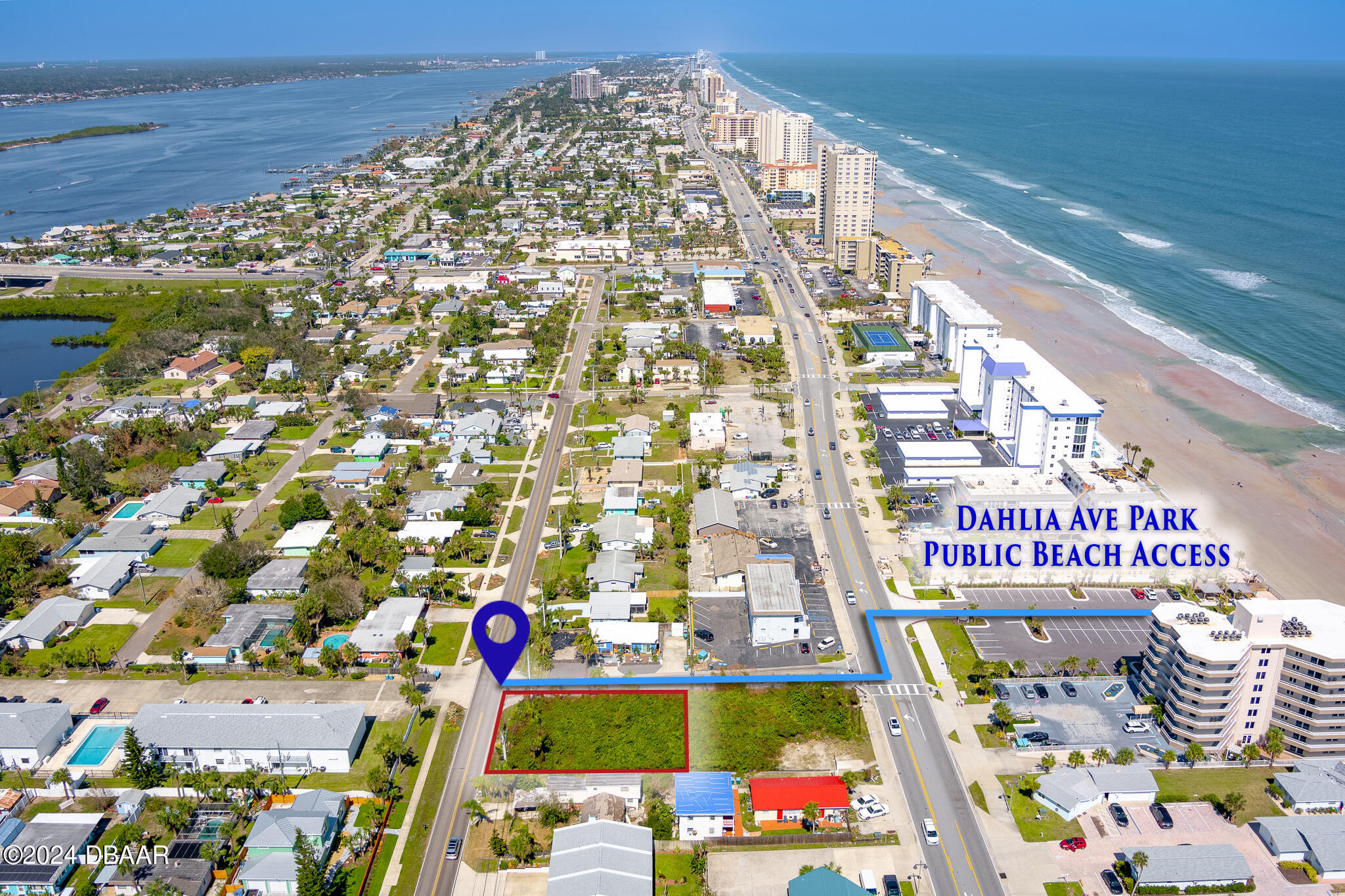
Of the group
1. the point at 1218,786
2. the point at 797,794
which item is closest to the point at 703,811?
the point at 797,794

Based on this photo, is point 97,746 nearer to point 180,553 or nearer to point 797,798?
point 180,553

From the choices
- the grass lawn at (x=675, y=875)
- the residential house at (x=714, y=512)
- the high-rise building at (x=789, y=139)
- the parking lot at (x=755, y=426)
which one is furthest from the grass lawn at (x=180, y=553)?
the high-rise building at (x=789, y=139)

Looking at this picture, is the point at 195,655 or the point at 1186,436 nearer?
the point at 195,655

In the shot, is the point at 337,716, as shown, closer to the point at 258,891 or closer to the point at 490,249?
the point at 258,891

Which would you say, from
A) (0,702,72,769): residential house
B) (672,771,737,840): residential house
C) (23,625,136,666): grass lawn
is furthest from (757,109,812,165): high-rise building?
(0,702,72,769): residential house

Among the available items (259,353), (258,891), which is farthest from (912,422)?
(259,353)

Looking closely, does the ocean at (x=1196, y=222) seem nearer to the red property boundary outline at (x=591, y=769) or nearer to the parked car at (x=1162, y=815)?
the parked car at (x=1162, y=815)
